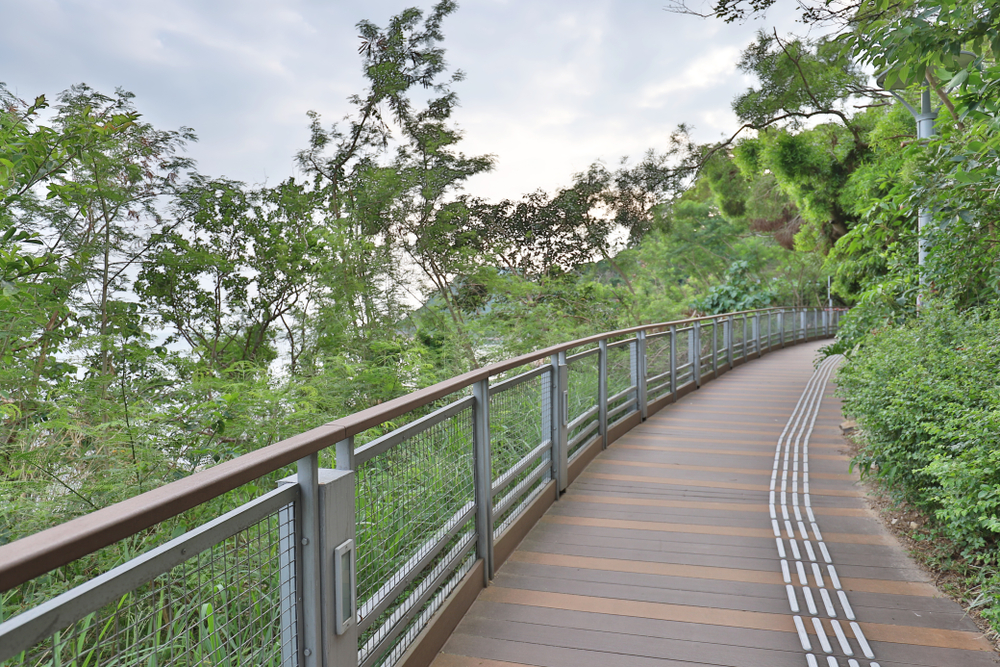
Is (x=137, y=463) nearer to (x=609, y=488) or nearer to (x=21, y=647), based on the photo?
(x=609, y=488)

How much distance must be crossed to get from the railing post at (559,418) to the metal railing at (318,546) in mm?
14

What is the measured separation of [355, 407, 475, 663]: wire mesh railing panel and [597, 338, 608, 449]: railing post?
9.98 feet

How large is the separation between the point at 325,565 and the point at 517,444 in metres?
2.37

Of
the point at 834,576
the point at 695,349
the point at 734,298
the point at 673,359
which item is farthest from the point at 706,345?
the point at 734,298

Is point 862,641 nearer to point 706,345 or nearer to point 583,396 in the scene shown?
point 583,396

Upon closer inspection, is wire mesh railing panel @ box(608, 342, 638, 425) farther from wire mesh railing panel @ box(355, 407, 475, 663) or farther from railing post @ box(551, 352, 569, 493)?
wire mesh railing panel @ box(355, 407, 475, 663)

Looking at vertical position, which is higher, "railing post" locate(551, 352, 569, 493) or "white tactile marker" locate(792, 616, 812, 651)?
"railing post" locate(551, 352, 569, 493)

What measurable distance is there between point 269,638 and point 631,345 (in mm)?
5821

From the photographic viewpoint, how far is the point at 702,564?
3.58m

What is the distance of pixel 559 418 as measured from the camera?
15.2 ft

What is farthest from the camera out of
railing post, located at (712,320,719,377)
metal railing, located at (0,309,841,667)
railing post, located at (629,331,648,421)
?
railing post, located at (712,320,719,377)

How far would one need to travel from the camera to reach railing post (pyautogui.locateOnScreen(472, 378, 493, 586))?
3.17 m

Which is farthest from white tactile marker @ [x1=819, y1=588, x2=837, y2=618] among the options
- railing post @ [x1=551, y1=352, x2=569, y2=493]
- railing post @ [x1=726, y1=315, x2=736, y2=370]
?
railing post @ [x1=726, y1=315, x2=736, y2=370]

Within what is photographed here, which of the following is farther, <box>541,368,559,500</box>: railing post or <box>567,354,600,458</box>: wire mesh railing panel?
<box>567,354,600,458</box>: wire mesh railing panel
